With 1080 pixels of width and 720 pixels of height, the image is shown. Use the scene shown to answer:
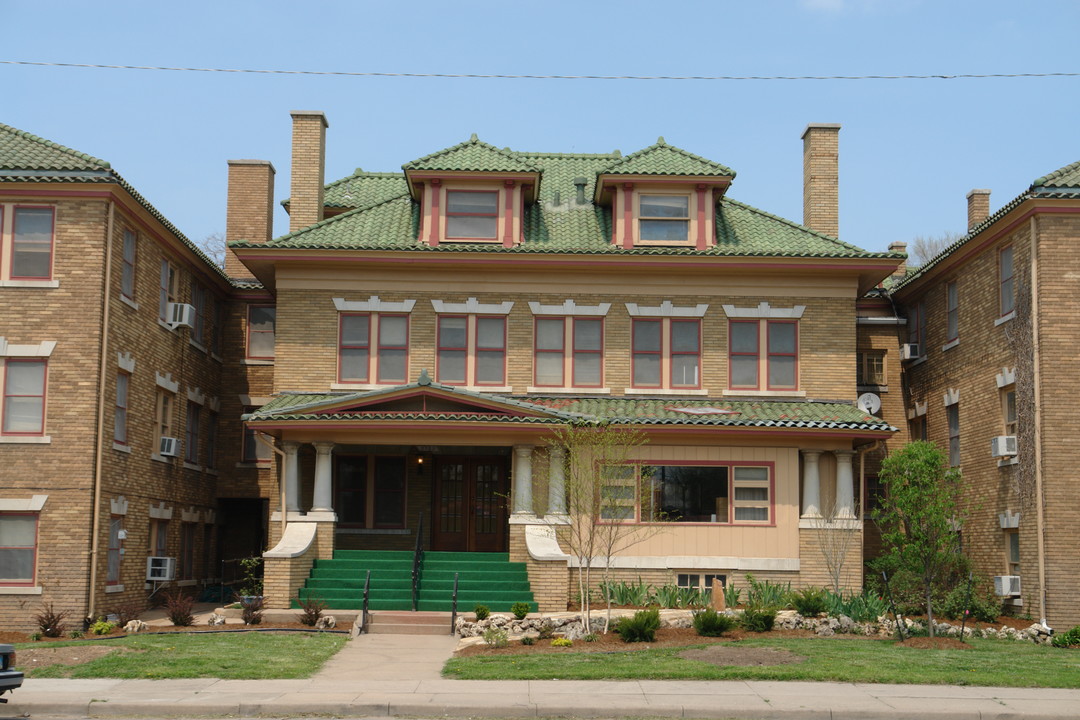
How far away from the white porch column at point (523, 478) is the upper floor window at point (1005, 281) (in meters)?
10.2

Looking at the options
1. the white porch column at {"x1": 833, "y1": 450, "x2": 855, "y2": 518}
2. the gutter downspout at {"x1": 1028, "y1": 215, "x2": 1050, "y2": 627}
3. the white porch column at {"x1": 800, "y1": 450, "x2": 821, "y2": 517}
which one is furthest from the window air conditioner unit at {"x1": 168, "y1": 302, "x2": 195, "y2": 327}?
the gutter downspout at {"x1": 1028, "y1": 215, "x2": 1050, "y2": 627}

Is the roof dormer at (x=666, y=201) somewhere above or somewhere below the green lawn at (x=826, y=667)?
above

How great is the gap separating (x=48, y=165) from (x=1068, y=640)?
2081cm

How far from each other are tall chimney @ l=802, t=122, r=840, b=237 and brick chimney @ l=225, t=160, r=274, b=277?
14.4m

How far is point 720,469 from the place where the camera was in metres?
26.4

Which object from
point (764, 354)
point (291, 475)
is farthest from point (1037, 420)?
point (291, 475)

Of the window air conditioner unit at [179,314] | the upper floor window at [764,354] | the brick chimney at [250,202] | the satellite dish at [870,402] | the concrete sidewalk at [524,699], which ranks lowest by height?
the concrete sidewalk at [524,699]

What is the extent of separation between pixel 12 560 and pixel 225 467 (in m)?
9.45

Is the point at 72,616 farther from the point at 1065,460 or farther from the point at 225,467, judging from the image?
the point at 1065,460

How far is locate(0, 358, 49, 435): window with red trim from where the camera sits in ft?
76.5

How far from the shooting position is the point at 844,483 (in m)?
26.1

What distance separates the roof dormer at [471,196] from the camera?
28.2 m

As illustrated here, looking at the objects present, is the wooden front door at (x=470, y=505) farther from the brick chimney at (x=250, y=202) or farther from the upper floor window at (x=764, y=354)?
the brick chimney at (x=250, y=202)

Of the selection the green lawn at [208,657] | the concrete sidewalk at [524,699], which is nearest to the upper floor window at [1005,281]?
the concrete sidewalk at [524,699]
